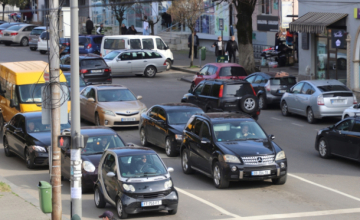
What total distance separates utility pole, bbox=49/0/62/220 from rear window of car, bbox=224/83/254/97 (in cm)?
1104

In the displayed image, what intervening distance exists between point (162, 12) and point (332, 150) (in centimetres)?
3742

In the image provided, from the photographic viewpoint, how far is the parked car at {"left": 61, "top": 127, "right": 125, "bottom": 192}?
14.5 metres

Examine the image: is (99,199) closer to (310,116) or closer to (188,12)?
(310,116)

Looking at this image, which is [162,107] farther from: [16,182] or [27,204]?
[27,204]

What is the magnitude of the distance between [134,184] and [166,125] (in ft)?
21.7

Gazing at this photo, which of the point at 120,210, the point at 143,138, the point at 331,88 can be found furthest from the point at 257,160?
the point at 331,88

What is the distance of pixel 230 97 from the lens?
22.5 meters

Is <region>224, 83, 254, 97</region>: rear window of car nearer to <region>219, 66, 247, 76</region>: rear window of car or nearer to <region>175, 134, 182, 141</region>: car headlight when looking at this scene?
<region>175, 134, 182, 141</region>: car headlight

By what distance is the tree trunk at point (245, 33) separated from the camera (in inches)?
1300

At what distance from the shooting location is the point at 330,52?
101 feet

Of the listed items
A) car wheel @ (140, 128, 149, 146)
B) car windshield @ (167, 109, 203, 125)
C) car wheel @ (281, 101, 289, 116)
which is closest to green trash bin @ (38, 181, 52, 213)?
car windshield @ (167, 109, 203, 125)

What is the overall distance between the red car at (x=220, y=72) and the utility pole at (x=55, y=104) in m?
16.7

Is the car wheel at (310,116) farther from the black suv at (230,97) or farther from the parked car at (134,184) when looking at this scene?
the parked car at (134,184)

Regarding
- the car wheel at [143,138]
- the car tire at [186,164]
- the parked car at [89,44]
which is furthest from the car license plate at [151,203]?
the parked car at [89,44]
